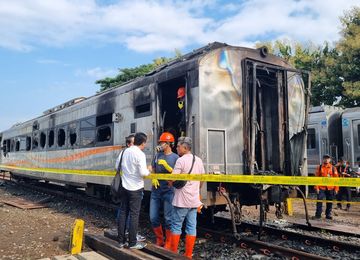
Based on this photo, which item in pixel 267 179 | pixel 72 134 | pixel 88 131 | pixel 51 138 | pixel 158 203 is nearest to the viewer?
pixel 267 179

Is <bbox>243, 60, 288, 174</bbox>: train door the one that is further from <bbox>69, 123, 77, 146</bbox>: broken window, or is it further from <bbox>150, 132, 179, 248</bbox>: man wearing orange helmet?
<bbox>69, 123, 77, 146</bbox>: broken window

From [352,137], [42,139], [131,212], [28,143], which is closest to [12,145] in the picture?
[28,143]

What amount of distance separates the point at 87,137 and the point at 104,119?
1065mm

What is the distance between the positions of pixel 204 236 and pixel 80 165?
4.97 m

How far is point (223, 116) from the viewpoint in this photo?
22.4ft

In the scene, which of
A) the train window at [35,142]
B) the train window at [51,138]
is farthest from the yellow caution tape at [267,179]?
the train window at [35,142]

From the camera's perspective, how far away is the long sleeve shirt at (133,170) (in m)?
5.36

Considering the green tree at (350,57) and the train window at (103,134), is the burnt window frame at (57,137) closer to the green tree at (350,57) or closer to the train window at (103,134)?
the train window at (103,134)

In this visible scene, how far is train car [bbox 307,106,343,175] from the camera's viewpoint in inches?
591

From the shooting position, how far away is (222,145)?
6770 millimetres

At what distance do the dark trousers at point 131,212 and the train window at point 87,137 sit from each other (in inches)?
191

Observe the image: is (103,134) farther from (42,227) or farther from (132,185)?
(132,185)

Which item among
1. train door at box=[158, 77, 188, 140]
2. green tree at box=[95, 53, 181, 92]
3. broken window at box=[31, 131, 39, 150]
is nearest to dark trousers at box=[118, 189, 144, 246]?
train door at box=[158, 77, 188, 140]

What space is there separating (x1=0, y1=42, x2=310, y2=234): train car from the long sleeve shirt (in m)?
1.37
